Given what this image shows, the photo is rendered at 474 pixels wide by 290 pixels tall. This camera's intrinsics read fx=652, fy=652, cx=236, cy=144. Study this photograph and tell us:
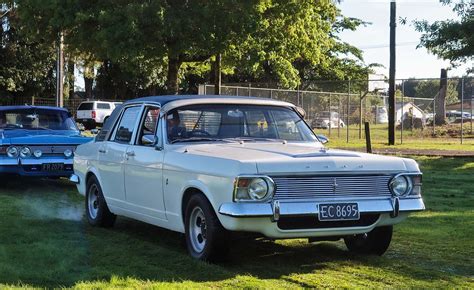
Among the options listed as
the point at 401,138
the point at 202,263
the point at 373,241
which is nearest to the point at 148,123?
the point at 202,263

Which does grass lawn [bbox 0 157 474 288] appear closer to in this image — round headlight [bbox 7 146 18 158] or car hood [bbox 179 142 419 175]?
car hood [bbox 179 142 419 175]

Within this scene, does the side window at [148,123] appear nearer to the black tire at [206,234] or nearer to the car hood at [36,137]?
the black tire at [206,234]

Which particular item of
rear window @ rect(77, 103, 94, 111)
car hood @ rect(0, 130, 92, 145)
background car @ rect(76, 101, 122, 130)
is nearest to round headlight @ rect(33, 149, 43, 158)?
car hood @ rect(0, 130, 92, 145)

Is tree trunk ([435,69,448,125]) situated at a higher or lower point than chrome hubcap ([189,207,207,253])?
higher

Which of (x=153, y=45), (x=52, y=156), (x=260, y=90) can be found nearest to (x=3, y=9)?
(x=260, y=90)

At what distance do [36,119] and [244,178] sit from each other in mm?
8244

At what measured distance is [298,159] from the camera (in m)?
5.68

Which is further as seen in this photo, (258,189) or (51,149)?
(51,149)

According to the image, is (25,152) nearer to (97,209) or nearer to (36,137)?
(36,137)

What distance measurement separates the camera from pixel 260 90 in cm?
2956

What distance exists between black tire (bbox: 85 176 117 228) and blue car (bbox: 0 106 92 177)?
3.10 metres

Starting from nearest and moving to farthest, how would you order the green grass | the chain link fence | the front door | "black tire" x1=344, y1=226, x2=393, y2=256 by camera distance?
"black tire" x1=344, y1=226, x2=393, y2=256, the front door, the green grass, the chain link fence

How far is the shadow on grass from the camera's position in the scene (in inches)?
220

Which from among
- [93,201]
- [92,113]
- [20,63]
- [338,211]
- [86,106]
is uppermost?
[20,63]
